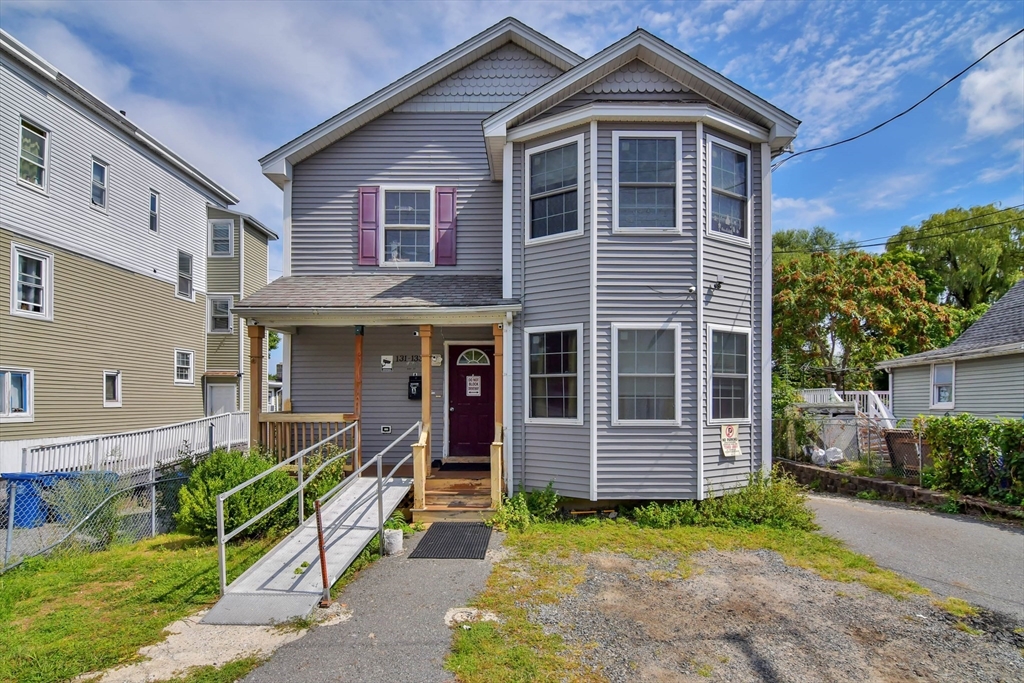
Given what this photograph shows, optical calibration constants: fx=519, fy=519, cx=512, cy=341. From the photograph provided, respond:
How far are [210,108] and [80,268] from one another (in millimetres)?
8209

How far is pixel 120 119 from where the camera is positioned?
14328 mm

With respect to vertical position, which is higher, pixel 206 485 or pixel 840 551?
pixel 206 485

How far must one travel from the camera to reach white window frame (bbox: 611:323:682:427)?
759cm

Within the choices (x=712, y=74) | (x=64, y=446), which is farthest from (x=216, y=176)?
(x=712, y=74)

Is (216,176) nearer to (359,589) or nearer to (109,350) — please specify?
(109,350)

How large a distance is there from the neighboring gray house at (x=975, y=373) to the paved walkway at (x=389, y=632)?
518 inches

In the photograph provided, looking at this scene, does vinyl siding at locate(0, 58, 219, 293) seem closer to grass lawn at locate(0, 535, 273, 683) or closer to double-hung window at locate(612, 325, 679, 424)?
grass lawn at locate(0, 535, 273, 683)

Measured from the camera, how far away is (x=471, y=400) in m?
9.82

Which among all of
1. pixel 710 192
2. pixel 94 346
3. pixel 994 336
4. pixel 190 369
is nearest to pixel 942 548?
pixel 710 192

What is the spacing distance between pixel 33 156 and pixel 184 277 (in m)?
6.26

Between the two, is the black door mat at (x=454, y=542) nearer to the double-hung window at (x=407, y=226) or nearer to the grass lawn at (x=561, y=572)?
the grass lawn at (x=561, y=572)

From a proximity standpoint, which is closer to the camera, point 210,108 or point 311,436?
point 311,436

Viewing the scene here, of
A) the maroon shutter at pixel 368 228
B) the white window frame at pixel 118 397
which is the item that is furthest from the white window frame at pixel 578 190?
the white window frame at pixel 118 397

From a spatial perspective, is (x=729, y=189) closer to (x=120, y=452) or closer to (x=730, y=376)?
(x=730, y=376)
